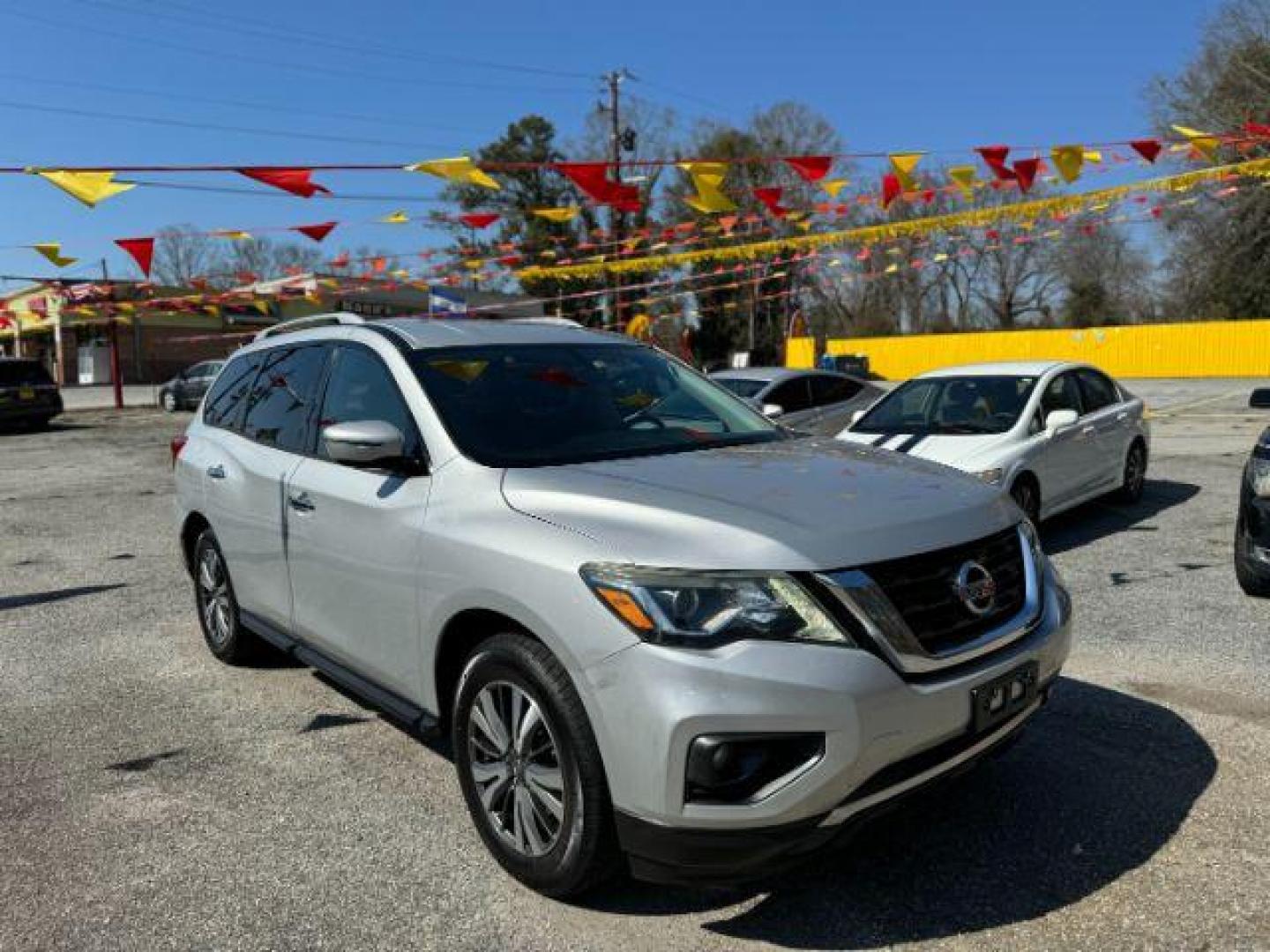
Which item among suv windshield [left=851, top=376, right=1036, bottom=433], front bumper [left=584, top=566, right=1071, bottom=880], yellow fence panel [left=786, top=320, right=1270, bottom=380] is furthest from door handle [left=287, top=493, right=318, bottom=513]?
yellow fence panel [left=786, top=320, right=1270, bottom=380]

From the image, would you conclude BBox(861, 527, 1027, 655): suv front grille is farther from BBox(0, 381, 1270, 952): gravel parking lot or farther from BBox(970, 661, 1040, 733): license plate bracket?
BBox(0, 381, 1270, 952): gravel parking lot

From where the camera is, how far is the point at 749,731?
250 centimetres

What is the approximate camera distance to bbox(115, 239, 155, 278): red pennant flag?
10922 millimetres

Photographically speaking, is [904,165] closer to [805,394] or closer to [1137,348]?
[805,394]

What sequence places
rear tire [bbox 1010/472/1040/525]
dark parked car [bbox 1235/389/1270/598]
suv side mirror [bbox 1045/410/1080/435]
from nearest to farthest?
dark parked car [bbox 1235/389/1270/598] → rear tire [bbox 1010/472/1040/525] → suv side mirror [bbox 1045/410/1080/435]

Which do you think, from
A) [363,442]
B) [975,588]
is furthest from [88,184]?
[975,588]

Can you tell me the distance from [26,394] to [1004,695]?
26.2 metres

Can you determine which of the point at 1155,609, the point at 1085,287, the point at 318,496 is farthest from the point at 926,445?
the point at 1085,287

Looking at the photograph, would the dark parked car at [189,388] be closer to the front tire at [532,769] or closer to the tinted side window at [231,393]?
the tinted side window at [231,393]

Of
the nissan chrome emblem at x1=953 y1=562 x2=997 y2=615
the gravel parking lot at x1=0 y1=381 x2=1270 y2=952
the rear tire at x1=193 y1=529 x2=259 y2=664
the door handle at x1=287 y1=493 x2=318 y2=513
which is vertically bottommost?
the gravel parking lot at x1=0 y1=381 x2=1270 y2=952

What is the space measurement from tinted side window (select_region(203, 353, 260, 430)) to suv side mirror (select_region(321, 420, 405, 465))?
196 cm

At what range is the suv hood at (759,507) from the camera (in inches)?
105

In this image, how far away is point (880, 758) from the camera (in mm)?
2576

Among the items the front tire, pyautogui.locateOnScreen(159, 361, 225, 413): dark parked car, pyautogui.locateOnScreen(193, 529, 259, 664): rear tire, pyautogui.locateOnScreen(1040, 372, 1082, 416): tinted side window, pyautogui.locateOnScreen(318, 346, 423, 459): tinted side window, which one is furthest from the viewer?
pyautogui.locateOnScreen(159, 361, 225, 413): dark parked car
